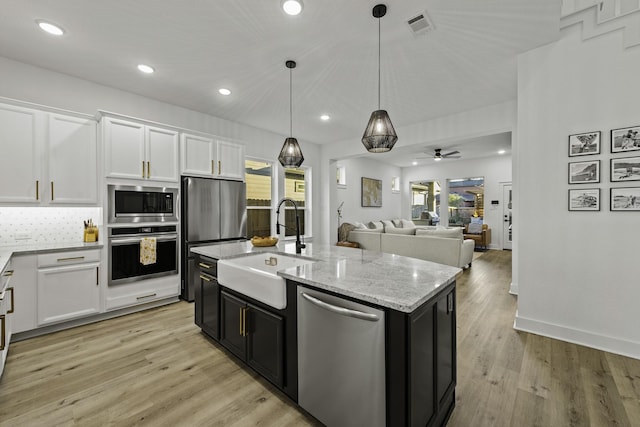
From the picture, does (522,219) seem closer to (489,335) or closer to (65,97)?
(489,335)

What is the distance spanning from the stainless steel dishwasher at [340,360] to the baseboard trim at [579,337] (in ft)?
8.05

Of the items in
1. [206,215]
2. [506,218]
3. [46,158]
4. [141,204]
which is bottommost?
[506,218]

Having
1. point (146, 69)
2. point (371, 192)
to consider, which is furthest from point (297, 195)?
point (146, 69)

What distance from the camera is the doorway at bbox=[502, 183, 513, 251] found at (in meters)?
8.05

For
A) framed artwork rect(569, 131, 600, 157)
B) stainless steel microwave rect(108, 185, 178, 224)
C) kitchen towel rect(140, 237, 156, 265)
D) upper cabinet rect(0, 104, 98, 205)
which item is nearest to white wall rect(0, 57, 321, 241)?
upper cabinet rect(0, 104, 98, 205)

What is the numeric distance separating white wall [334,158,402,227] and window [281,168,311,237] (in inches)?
31.5

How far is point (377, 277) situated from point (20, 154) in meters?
3.62

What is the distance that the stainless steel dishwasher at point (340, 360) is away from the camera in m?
1.26

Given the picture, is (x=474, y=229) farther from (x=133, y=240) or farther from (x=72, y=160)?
(x=72, y=160)

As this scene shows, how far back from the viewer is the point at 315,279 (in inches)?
60.4

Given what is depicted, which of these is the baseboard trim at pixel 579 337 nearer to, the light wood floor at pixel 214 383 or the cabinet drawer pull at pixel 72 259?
the light wood floor at pixel 214 383

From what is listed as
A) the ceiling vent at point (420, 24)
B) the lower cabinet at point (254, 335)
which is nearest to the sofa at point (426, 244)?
the ceiling vent at point (420, 24)

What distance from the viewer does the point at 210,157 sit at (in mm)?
3965

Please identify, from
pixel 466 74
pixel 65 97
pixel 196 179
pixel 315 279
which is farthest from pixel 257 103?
pixel 315 279
